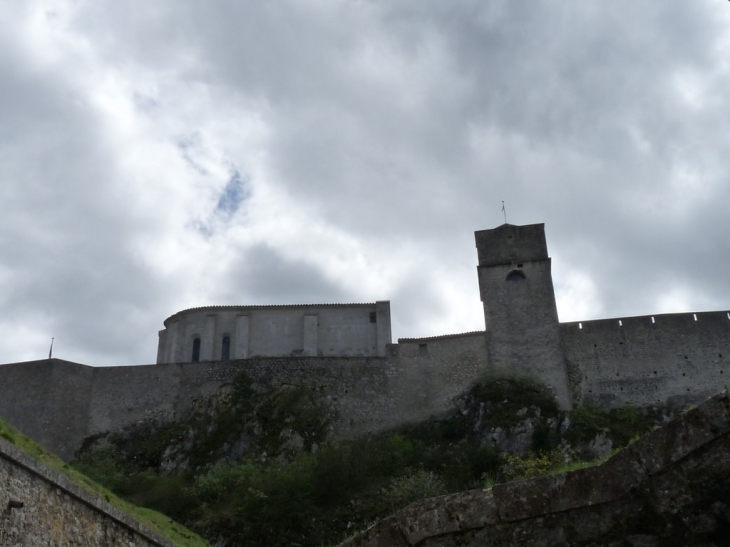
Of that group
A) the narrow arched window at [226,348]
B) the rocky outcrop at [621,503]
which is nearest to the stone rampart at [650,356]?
the narrow arched window at [226,348]

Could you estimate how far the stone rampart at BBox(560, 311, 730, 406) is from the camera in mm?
31781

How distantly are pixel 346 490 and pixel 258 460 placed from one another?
4879mm

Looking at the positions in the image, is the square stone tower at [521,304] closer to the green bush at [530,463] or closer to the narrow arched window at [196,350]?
the green bush at [530,463]

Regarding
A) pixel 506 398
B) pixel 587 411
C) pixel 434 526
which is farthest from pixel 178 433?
pixel 434 526

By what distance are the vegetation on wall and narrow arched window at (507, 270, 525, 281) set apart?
5076mm

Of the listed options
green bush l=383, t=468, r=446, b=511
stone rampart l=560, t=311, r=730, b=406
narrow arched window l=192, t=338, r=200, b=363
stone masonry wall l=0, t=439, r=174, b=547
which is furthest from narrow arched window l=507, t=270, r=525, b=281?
stone masonry wall l=0, t=439, r=174, b=547

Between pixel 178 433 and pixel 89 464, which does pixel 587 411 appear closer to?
pixel 178 433

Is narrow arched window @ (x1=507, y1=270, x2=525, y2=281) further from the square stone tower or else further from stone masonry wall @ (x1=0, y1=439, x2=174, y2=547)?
stone masonry wall @ (x1=0, y1=439, x2=174, y2=547)

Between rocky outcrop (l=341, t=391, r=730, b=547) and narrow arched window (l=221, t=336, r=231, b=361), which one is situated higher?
narrow arched window (l=221, t=336, r=231, b=361)

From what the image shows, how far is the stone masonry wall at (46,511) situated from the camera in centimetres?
997

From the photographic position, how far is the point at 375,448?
29578 millimetres

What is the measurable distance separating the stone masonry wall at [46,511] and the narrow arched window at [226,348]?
28021 millimetres

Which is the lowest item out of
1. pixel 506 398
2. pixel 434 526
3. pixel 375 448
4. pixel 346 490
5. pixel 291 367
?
pixel 434 526

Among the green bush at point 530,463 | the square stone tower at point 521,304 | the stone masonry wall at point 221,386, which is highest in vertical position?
the square stone tower at point 521,304
